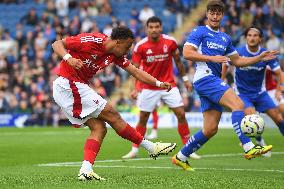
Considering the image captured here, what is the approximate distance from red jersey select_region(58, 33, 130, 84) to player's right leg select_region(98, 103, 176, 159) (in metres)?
0.56

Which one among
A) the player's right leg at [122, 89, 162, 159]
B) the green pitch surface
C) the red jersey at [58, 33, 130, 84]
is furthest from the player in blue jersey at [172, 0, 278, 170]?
the player's right leg at [122, 89, 162, 159]

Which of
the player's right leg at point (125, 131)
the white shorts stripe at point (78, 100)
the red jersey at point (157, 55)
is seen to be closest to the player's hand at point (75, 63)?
the white shorts stripe at point (78, 100)

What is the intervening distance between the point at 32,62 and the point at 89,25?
9.70ft

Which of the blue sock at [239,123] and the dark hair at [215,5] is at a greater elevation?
the dark hair at [215,5]

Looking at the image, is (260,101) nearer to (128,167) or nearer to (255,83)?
(255,83)

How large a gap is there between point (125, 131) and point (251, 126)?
2093 millimetres

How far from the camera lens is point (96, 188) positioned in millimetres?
9906

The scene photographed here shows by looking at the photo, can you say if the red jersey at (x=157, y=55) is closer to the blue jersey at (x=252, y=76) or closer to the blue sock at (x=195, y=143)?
the blue jersey at (x=252, y=76)

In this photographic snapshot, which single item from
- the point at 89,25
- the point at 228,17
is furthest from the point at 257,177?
the point at 89,25

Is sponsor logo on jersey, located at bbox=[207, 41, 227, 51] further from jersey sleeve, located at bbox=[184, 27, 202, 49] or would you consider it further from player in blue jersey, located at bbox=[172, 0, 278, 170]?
jersey sleeve, located at bbox=[184, 27, 202, 49]

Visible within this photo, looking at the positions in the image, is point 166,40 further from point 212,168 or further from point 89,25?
point 89,25

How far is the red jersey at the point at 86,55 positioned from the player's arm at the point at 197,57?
1473mm

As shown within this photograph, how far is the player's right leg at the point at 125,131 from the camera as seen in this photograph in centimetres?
1130

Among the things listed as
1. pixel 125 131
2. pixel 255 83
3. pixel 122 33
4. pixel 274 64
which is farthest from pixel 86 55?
pixel 274 64
